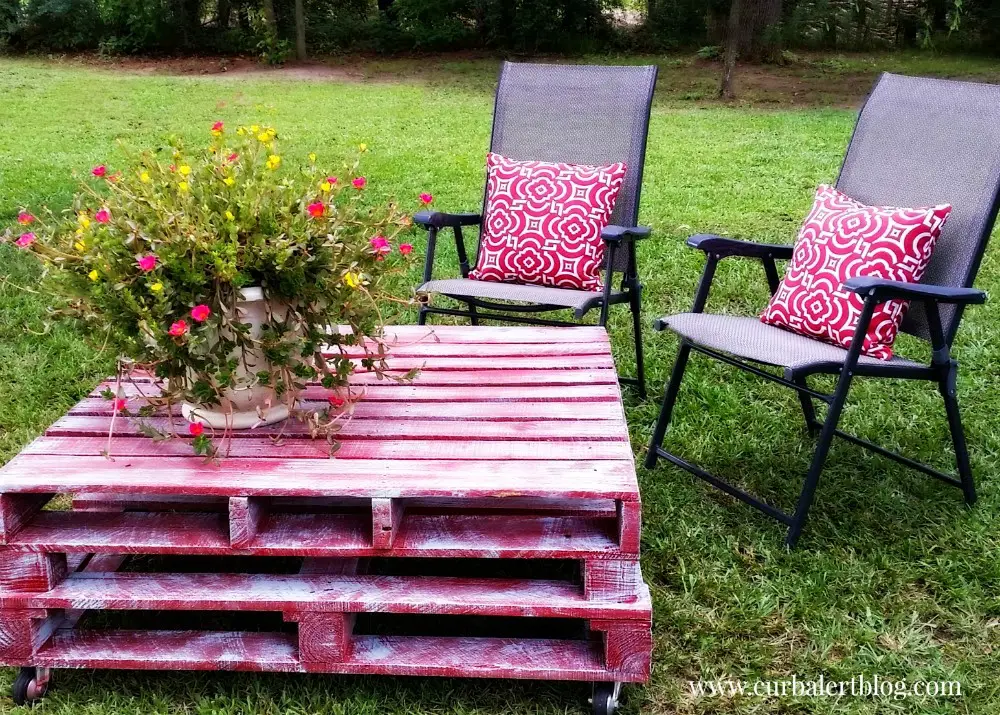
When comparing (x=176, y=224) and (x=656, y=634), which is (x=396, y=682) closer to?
(x=656, y=634)

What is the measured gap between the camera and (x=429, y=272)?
3.42 meters

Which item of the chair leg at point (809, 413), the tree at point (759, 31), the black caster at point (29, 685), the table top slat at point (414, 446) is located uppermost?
the tree at point (759, 31)

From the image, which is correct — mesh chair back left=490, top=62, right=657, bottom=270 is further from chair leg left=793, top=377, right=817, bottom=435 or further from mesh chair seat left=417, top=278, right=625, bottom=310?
chair leg left=793, top=377, right=817, bottom=435

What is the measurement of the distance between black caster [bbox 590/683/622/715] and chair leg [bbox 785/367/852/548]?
828mm

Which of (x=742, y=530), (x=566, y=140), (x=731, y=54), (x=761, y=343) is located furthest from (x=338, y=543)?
(x=731, y=54)

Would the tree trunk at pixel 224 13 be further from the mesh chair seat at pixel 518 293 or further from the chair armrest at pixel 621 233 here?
the chair armrest at pixel 621 233

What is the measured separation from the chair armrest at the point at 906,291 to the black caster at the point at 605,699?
3.74 ft

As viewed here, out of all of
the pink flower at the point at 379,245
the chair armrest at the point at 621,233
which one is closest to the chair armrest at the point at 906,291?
the chair armrest at the point at 621,233

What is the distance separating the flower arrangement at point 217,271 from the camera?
185 cm

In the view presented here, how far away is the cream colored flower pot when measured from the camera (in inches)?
79.4

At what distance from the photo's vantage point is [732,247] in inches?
116

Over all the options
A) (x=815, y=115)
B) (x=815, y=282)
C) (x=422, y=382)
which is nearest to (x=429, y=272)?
(x=422, y=382)

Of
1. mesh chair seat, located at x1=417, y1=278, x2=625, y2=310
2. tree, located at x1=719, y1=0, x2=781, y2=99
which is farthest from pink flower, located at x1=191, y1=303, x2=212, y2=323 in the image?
tree, located at x1=719, y1=0, x2=781, y2=99

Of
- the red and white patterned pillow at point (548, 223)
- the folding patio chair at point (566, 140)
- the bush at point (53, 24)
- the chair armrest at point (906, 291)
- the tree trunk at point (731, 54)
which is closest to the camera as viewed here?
the chair armrest at point (906, 291)
